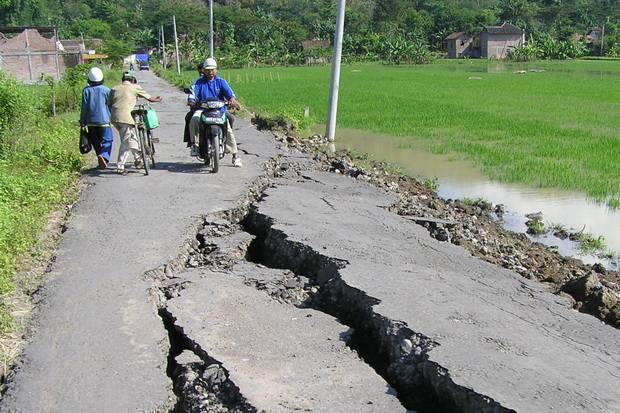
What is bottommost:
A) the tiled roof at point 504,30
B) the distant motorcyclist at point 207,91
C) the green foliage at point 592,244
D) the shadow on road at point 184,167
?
the green foliage at point 592,244

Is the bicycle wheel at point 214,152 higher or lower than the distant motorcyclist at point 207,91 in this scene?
lower

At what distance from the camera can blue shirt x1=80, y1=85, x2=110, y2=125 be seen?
8.62 meters

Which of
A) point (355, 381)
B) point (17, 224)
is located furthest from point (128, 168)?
→ point (355, 381)

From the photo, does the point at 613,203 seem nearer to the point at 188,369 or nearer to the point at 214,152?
the point at 214,152

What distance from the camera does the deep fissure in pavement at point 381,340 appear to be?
11.2ft

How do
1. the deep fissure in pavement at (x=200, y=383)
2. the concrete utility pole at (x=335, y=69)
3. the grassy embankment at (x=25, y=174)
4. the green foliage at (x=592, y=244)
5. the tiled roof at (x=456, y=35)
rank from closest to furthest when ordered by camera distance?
the deep fissure in pavement at (x=200, y=383)
the grassy embankment at (x=25, y=174)
the green foliage at (x=592, y=244)
the concrete utility pole at (x=335, y=69)
the tiled roof at (x=456, y=35)

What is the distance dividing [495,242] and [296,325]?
3703 millimetres

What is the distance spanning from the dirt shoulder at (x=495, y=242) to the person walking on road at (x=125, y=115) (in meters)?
2.98

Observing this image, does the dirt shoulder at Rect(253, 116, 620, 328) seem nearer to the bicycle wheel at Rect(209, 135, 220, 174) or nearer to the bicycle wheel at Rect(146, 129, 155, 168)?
the bicycle wheel at Rect(209, 135, 220, 174)

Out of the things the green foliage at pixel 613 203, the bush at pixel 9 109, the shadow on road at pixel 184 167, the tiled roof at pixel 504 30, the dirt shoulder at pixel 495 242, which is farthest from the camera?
the tiled roof at pixel 504 30

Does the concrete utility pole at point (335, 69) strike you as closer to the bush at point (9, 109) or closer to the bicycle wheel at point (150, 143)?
the bicycle wheel at point (150, 143)


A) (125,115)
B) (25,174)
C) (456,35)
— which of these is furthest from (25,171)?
(456,35)

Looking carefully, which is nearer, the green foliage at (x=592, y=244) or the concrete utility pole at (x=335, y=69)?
the green foliage at (x=592, y=244)

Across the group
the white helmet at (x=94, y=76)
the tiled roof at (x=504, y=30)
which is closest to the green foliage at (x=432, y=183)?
the white helmet at (x=94, y=76)
